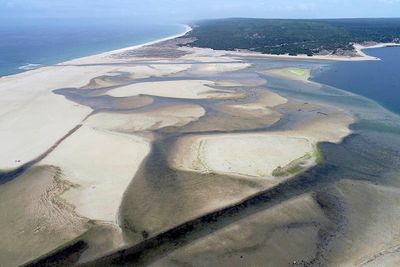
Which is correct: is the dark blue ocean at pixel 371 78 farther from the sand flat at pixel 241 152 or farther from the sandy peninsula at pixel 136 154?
the sand flat at pixel 241 152

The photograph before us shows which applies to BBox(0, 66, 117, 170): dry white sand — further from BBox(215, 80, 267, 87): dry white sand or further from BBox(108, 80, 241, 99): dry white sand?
BBox(215, 80, 267, 87): dry white sand

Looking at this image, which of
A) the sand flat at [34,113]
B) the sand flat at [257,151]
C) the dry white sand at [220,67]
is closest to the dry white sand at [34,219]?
the sand flat at [34,113]

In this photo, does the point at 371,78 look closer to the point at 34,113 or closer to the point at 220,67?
the point at 220,67

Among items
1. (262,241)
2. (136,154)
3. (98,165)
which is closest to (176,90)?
(136,154)

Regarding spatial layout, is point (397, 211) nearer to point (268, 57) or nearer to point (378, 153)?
point (378, 153)

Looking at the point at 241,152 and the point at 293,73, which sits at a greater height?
the point at 241,152

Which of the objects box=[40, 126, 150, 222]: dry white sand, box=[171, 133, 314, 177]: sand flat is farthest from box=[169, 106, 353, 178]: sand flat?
box=[40, 126, 150, 222]: dry white sand

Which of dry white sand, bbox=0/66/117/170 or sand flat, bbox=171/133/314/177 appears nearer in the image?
sand flat, bbox=171/133/314/177
